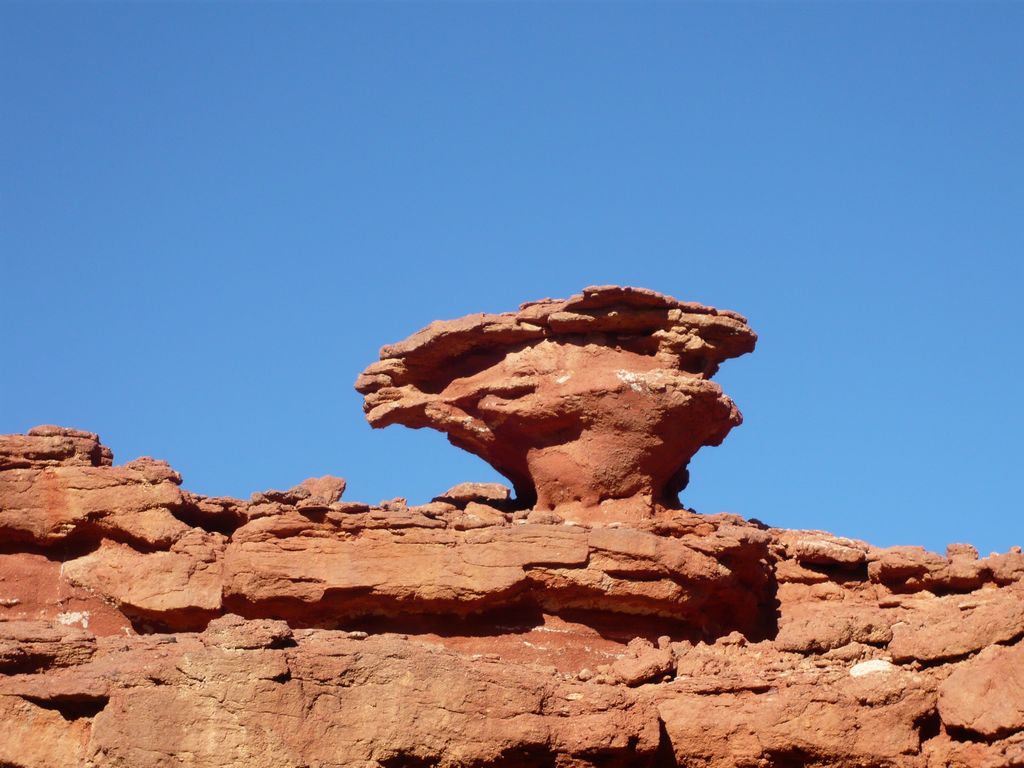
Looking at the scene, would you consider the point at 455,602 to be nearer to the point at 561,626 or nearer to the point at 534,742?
the point at 561,626

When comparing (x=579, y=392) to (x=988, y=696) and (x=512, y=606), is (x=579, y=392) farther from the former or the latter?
(x=988, y=696)

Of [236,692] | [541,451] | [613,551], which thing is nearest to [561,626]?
[613,551]

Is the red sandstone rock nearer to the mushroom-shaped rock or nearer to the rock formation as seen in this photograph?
the rock formation

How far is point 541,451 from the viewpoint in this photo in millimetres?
26641

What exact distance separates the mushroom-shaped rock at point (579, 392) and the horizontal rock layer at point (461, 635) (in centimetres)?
93

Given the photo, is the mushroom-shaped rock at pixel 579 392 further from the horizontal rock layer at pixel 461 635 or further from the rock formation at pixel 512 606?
the horizontal rock layer at pixel 461 635

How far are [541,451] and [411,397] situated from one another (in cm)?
216

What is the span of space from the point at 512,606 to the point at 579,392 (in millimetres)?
3484

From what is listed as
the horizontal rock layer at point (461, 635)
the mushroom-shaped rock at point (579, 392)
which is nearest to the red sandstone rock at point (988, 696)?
the horizontal rock layer at point (461, 635)

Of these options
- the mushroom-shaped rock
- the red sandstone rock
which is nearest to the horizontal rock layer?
the red sandstone rock

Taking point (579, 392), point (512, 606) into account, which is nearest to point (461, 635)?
point (512, 606)

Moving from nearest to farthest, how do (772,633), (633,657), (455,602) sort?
(633,657), (455,602), (772,633)

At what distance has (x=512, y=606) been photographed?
2402cm

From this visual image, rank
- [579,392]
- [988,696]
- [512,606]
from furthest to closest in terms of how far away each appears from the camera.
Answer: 1. [579,392]
2. [512,606]
3. [988,696]
